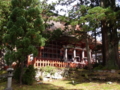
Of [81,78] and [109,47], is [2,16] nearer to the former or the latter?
[81,78]

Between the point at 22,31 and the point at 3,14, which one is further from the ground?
the point at 3,14

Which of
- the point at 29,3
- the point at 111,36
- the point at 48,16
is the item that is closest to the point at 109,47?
the point at 111,36

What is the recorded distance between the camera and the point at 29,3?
28.9ft

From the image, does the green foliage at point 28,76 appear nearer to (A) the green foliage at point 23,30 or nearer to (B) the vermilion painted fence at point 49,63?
(A) the green foliage at point 23,30

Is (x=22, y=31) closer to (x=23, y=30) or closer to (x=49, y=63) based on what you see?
(x=23, y=30)

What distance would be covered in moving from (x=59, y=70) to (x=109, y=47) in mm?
5348

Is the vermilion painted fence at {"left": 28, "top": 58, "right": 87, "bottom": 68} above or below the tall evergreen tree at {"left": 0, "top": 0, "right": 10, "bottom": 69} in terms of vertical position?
below

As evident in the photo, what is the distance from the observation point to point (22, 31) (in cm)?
792

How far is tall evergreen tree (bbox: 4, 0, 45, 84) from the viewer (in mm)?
7797

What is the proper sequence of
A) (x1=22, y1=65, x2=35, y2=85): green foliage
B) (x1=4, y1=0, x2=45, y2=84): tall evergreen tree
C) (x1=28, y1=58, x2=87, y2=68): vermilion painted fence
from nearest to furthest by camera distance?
(x1=4, y1=0, x2=45, y2=84): tall evergreen tree, (x1=22, y1=65, x2=35, y2=85): green foliage, (x1=28, y1=58, x2=87, y2=68): vermilion painted fence

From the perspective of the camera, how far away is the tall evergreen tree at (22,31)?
25.6ft

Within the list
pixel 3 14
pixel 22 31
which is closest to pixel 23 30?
pixel 22 31

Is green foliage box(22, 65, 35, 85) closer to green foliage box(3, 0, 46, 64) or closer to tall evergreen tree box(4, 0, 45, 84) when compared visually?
tall evergreen tree box(4, 0, 45, 84)

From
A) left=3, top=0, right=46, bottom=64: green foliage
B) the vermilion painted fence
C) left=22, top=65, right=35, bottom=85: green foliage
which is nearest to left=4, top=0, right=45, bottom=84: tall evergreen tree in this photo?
left=3, top=0, right=46, bottom=64: green foliage
